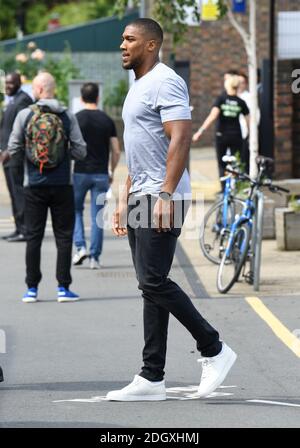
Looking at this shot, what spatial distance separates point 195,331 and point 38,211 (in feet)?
12.6

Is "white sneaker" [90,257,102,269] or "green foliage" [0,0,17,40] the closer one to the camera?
"white sneaker" [90,257,102,269]

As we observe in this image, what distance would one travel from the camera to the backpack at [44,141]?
1098cm

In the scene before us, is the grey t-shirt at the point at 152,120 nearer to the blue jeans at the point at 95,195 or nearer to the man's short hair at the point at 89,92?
the man's short hair at the point at 89,92

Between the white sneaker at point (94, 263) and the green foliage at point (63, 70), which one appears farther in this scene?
the green foliage at point (63, 70)

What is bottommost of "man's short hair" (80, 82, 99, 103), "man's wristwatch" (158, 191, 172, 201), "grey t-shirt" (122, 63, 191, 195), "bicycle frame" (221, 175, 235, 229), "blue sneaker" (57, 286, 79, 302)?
→ "blue sneaker" (57, 286, 79, 302)

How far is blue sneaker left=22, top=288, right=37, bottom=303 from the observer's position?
37.4ft

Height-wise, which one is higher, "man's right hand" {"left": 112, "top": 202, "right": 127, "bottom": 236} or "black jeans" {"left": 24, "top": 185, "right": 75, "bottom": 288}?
"man's right hand" {"left": 112, "top": 202, "right": 127, "bottom": 236}

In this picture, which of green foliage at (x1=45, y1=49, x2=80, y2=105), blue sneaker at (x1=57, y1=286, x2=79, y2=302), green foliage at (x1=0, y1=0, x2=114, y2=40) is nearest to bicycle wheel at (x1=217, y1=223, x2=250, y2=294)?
blue sneaker at (x1=57, y1=286, x2=79, y2=302)

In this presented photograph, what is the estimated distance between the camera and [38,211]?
36.7 feet

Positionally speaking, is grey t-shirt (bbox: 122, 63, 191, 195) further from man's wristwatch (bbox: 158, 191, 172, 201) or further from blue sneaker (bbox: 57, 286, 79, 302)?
blue sneaker (bbox: 57, 286, 79, 302)

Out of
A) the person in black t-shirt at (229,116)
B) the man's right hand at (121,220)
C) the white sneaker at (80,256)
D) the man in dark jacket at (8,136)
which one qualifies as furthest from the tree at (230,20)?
the man's right hand at (121,220)

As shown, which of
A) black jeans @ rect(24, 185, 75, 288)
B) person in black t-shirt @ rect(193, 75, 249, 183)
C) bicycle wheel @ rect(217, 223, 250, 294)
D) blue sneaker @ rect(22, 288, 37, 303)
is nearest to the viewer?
black jeans @ rect(24, 185, 75, 288)

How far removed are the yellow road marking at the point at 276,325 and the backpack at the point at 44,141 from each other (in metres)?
1.89

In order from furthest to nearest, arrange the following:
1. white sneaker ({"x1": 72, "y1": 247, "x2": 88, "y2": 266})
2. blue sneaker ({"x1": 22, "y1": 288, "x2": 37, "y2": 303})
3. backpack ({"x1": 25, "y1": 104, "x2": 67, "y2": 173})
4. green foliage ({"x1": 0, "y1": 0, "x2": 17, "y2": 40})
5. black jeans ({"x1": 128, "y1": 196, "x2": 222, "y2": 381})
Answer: green foliage ({"x1": 0, "y1": 0, "x2": 17, "y2": 40}) < white sneaker ({"x1": 72, "y1": 247, "x2": 88, "y2": 266}) < blue sneaker ({"x1": 22, "y1": 288, "x2": 37, "y2": 303}) < backpack ({"x1": 25, "y1": 104, "x2": 67, "y2": 173}) < black jeans ({"x1": 128, "y1": 196, "x2": 222, "y2": 381})
